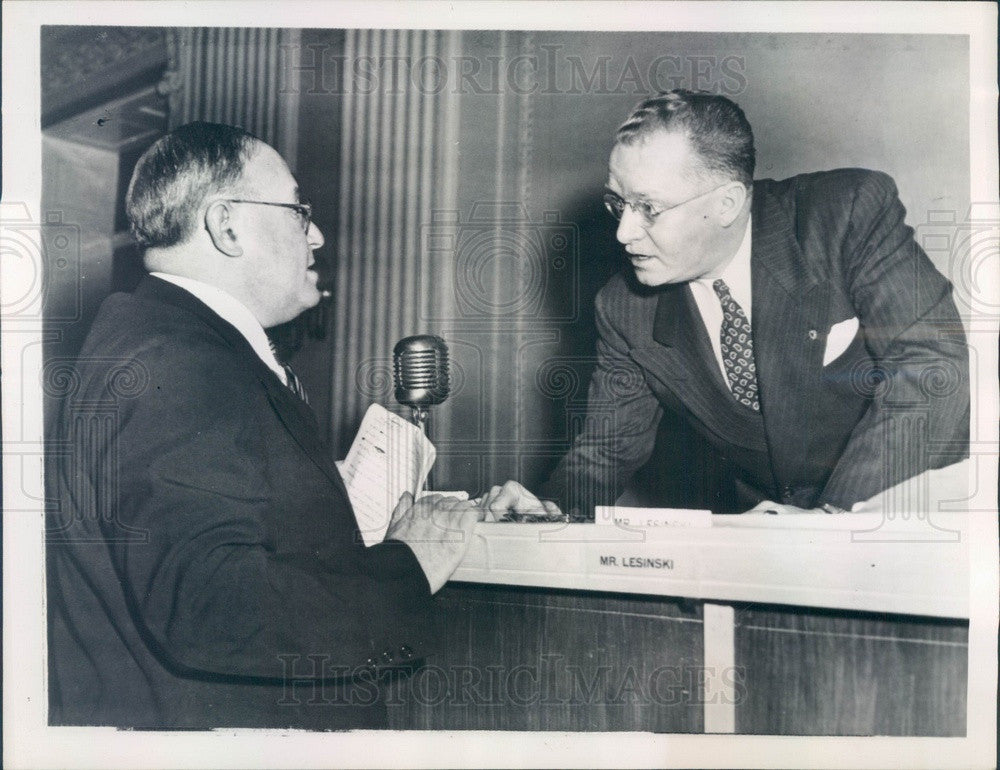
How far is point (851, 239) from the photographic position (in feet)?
6.16

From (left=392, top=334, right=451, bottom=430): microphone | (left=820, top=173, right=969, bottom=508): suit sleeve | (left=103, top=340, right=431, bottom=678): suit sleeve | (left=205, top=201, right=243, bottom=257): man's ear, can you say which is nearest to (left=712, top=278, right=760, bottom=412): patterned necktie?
(left=820, top=173, right=969, bottom=508): suit sleeve

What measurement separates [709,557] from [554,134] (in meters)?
1.02

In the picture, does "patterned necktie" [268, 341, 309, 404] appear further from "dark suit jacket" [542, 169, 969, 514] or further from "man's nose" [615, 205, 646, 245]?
"man's nose" [615, 205, 646, 245]

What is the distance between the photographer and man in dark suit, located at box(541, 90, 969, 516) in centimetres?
188

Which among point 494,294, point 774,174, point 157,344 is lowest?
point 157,344

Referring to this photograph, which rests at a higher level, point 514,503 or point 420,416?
point 420,416

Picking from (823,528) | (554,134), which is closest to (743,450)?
(823,528)

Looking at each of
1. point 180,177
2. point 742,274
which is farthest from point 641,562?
point 180,177

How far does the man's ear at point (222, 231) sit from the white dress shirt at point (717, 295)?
1.04 m

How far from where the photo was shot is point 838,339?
188cm

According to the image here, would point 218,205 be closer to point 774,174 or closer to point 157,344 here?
point 157,344

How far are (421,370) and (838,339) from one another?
37.1 inches

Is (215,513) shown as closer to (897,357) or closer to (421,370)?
(421,370)

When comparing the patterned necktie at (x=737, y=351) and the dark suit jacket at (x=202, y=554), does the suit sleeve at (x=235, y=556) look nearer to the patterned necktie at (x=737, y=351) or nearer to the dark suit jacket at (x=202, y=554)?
the dark suit jacket at (x=202, y=554)
